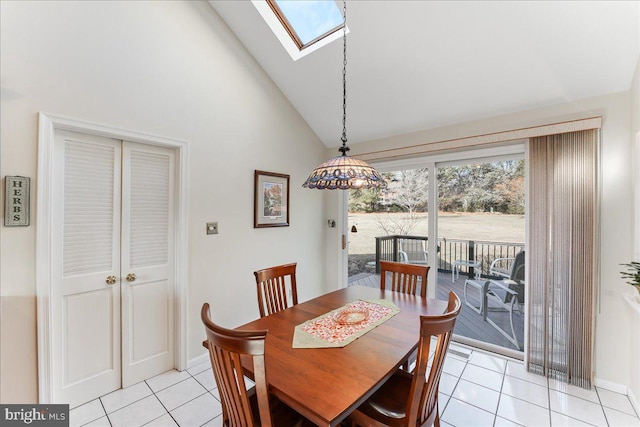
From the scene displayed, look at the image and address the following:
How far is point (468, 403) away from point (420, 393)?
50.8 inches

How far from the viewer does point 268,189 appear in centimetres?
321

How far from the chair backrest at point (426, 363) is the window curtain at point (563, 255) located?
1648 mm

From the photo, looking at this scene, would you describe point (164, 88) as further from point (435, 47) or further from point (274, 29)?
point (435, 47)

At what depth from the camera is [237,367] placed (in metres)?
1.07

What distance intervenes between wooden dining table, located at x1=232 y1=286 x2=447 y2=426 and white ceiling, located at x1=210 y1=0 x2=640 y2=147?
2.04m

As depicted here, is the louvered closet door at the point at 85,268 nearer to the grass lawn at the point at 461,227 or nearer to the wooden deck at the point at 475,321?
the grass lawn at the point at 461,227

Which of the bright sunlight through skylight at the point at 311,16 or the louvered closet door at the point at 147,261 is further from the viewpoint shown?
the bright sunlight through skylight at the point at 311,16

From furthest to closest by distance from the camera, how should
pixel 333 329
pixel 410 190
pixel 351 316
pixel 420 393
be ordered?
pixel 410 190 < pixel 351 316 < pixel 333 329 < pixel 420 393

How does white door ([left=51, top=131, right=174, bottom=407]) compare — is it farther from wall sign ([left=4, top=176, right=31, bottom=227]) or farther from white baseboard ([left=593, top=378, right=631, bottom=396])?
white baseboard ([left=593, top=378, right=631, bottom=396])

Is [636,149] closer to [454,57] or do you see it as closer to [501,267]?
[501,267]

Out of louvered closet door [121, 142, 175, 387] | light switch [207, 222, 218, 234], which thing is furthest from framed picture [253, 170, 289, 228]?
louvered closet door [121, 142, 175, 387]

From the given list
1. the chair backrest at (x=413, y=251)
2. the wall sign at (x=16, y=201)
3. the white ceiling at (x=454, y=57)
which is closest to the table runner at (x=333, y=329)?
the chair backrest at (x=413, y=251)

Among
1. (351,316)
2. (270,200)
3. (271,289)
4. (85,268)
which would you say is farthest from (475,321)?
(85,268)

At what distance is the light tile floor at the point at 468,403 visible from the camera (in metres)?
1.90
